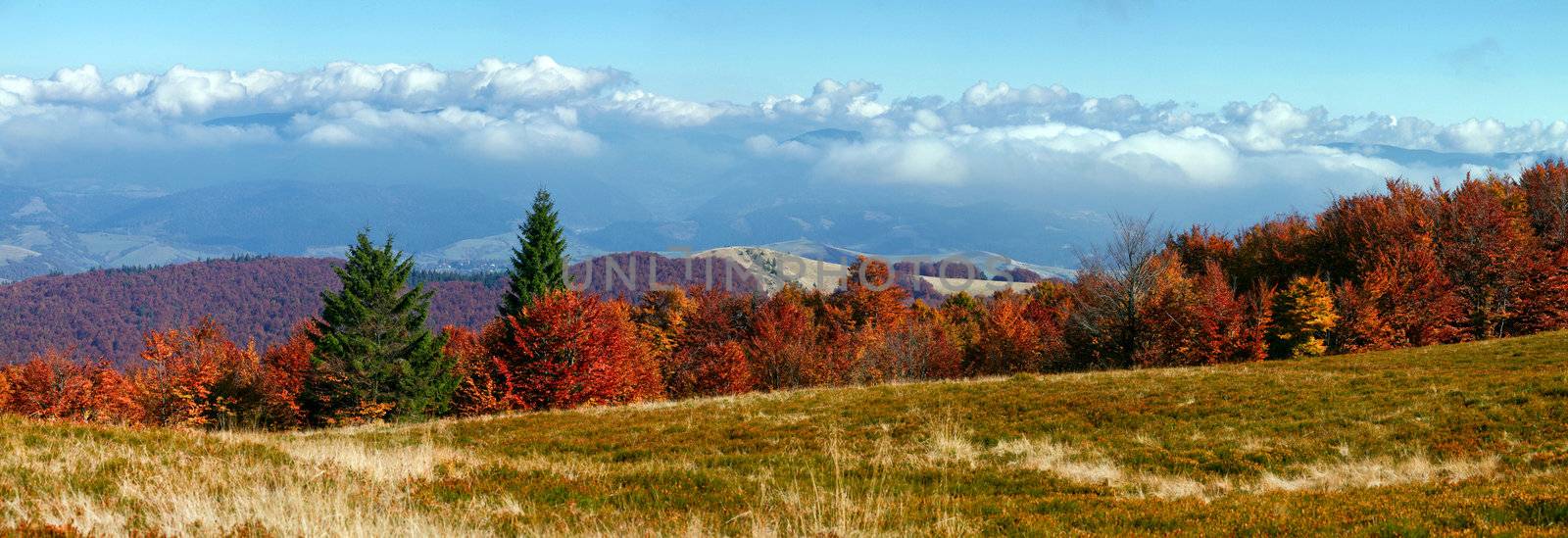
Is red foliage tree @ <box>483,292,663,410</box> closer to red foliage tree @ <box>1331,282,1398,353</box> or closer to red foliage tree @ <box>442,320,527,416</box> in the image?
red foliage tree @ <box>442,320,527,416</box>

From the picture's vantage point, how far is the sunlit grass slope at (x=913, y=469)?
912 centimetres

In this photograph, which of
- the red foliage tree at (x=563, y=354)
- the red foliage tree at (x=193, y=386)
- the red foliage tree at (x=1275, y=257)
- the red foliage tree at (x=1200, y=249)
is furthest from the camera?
the red foliage tree at (x=1200, y=249)

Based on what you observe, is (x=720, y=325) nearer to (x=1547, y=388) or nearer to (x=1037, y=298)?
(x=1037, y=298)

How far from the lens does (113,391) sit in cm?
8031

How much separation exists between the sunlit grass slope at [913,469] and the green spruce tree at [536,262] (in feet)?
146

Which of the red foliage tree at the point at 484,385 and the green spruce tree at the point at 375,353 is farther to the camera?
the green spruce tree at the point at 375,353

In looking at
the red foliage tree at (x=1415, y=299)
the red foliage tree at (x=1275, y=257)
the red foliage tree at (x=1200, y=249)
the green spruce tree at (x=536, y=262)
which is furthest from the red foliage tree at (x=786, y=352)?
the red foliage tree at (x=1415, y=299)

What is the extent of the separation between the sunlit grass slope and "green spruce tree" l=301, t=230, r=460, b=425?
3565cm

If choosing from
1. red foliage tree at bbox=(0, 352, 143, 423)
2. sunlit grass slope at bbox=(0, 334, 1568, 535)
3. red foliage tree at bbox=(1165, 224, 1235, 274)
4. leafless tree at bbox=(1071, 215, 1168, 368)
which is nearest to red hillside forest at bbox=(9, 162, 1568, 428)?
leafless tree at bbox=(1071, 215, 1168, 368)

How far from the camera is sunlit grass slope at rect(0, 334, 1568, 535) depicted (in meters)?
9.12

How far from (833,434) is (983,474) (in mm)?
7059

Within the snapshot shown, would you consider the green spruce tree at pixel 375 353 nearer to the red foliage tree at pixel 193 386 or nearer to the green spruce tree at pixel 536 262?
the green spruce tree at pixel 536 262

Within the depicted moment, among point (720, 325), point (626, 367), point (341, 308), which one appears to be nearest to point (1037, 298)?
point (720, 325)

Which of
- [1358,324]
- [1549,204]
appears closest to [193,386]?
[1358,324]
